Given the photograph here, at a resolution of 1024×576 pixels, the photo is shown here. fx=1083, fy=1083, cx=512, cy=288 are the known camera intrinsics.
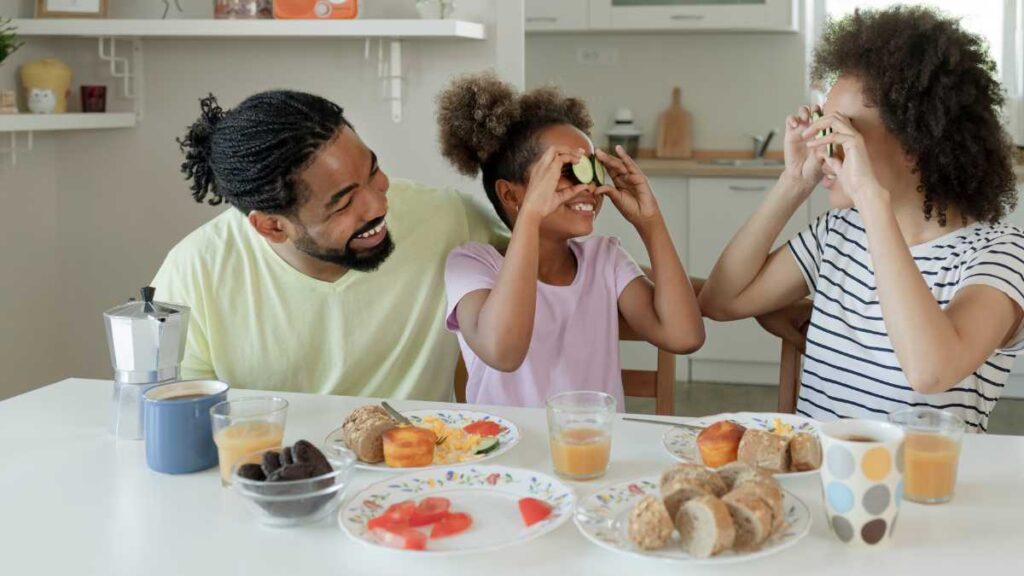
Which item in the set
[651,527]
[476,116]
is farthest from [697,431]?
[476,116]

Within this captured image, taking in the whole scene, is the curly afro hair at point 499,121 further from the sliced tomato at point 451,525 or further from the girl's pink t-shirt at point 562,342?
the sliced tomato at point 451,525

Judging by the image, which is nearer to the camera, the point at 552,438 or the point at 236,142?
the point at 552,438

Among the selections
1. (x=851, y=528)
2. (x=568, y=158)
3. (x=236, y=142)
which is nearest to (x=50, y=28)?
(x=236, y=142)

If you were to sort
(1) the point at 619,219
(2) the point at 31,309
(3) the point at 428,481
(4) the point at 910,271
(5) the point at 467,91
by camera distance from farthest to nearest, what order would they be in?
1. (1) the point at 619,219
2. (2) the point at 31,309
3. (5) the point at 467,91
4. (4) the point at 910,271
5. (3) the point at 428,481

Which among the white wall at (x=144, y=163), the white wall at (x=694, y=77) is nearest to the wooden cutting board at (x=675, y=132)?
the white wall at (x=694, y=77)

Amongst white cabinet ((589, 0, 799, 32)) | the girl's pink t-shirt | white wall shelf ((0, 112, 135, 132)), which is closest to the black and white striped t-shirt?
the girl's pink t-shirt

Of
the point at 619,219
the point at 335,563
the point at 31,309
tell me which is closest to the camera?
the point at 335,563

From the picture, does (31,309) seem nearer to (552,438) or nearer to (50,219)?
(50,219)

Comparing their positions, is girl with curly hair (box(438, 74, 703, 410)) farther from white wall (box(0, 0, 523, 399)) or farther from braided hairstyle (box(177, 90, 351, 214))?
white wall (box(0, 0, 523, 399))

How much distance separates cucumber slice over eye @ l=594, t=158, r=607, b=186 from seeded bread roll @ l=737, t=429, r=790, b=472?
616 millimetres

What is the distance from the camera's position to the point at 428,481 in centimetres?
118

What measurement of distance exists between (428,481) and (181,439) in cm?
30

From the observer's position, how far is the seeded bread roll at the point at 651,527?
980 millimetres

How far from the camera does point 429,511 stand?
1.08m
